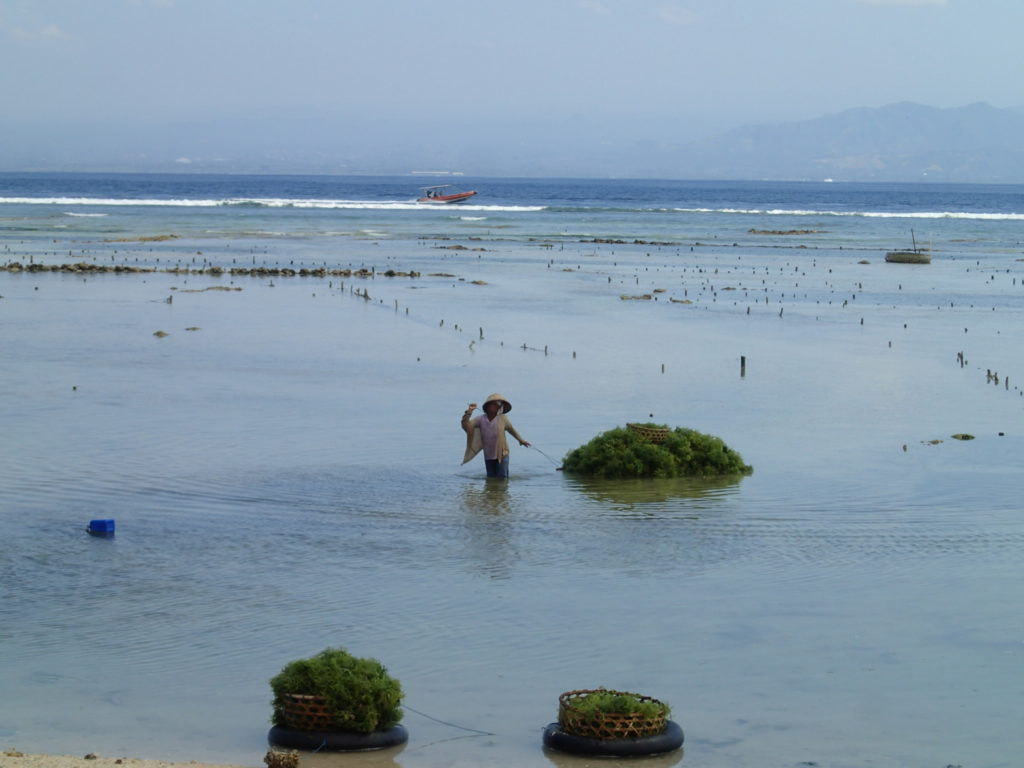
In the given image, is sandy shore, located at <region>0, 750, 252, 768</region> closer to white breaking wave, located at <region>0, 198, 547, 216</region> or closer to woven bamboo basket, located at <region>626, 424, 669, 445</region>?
woven bamboo basket, located at <region>626, 424, 669, 445</region>

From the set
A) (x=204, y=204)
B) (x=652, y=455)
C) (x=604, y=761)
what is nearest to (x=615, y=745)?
(x=604, y=761)

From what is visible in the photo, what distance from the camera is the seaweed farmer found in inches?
634

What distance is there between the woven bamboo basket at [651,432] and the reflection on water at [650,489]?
0.46 m

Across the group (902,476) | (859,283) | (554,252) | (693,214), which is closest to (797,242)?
(554,252)

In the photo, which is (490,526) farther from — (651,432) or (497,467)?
(651,432)

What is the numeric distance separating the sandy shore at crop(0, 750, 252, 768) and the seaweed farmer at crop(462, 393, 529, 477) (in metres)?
8.44

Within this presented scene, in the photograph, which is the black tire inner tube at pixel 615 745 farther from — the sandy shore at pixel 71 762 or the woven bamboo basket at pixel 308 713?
the sandy shore at pixel 71 762

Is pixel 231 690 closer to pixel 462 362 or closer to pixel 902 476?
pixel 902 476

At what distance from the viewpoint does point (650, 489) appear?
1622cm

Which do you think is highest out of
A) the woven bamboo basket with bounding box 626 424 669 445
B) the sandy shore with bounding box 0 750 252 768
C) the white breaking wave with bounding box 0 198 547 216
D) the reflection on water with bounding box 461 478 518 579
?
the white breaking wave with bounding box 0 198 547 216

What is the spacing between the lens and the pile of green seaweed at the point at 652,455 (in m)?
16.6

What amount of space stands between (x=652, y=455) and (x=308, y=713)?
29.1 feet

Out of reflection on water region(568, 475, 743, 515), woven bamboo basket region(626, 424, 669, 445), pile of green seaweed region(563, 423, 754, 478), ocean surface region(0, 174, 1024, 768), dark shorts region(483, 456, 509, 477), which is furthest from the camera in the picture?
woven bamboo basket region(626, 424, 669, 445)

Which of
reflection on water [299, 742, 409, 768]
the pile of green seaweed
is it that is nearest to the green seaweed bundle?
reflection on water [299, 742, 409, 768]
